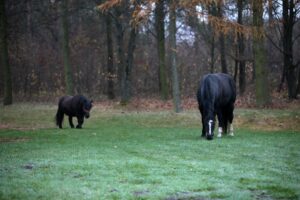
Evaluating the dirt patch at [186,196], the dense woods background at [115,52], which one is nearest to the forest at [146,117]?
the dirt patch at [186,196]

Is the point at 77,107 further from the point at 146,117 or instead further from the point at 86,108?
the point at 146,117

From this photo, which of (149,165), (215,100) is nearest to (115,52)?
(215,100)

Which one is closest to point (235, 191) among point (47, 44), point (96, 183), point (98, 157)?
point (96, 183)

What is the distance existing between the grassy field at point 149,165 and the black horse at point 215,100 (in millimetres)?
621

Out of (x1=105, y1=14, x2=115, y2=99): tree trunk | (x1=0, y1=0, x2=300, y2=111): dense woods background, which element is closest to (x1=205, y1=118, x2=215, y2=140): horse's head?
(x1=0, y1=0, x2=300, y2=111): dense woods background

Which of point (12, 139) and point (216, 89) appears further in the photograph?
point (12, 139)

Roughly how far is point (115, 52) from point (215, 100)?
94.1ft

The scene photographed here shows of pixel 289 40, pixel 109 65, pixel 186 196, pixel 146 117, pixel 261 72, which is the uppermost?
pixel 289 40

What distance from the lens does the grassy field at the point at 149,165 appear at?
26.6 ft

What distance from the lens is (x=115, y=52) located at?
43938 mm

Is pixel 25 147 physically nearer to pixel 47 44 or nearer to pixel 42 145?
pixel 42 145

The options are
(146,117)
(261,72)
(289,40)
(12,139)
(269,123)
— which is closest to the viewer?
(12,139)

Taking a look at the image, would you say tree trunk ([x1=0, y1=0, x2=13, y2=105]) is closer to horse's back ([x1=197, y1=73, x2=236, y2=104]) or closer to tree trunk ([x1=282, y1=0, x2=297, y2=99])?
tree trunk ([x1=282, y1=0, x2=297, y2=99])

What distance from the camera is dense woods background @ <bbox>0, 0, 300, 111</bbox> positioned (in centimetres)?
3142
